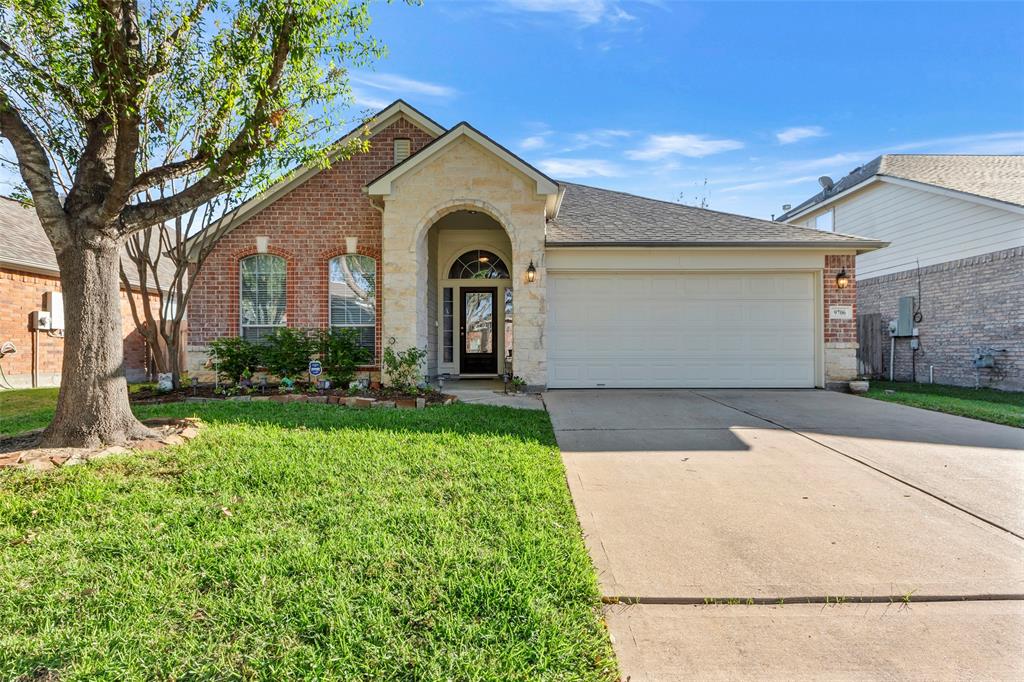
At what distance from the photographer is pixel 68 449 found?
4.34m

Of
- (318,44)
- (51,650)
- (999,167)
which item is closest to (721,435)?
(51,650)

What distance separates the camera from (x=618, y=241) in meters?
9.35

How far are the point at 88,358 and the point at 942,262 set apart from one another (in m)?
17.4

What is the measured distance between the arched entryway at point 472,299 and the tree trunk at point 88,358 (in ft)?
22.4

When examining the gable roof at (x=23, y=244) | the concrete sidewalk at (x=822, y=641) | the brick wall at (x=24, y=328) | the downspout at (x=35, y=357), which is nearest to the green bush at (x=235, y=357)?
the brick wall at (x=24, y=328)

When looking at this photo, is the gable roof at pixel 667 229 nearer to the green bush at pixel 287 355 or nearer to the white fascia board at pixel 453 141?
the white fascia board at pixel 453 141

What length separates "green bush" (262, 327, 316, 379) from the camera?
29.9 feet

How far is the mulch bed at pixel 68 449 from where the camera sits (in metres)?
3.98

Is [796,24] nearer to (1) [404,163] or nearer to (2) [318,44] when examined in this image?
(1) [404,163]

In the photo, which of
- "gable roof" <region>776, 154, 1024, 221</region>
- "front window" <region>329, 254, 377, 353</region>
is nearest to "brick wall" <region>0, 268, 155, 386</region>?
"front window" <region>329, 254, 377, 353</region>

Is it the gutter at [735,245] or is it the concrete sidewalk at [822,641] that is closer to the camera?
the concrete sidewalk at [822,641]

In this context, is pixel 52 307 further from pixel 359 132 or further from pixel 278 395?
pixel 359 132

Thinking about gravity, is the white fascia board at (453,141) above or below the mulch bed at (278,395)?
above

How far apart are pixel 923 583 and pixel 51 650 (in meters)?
4.15
